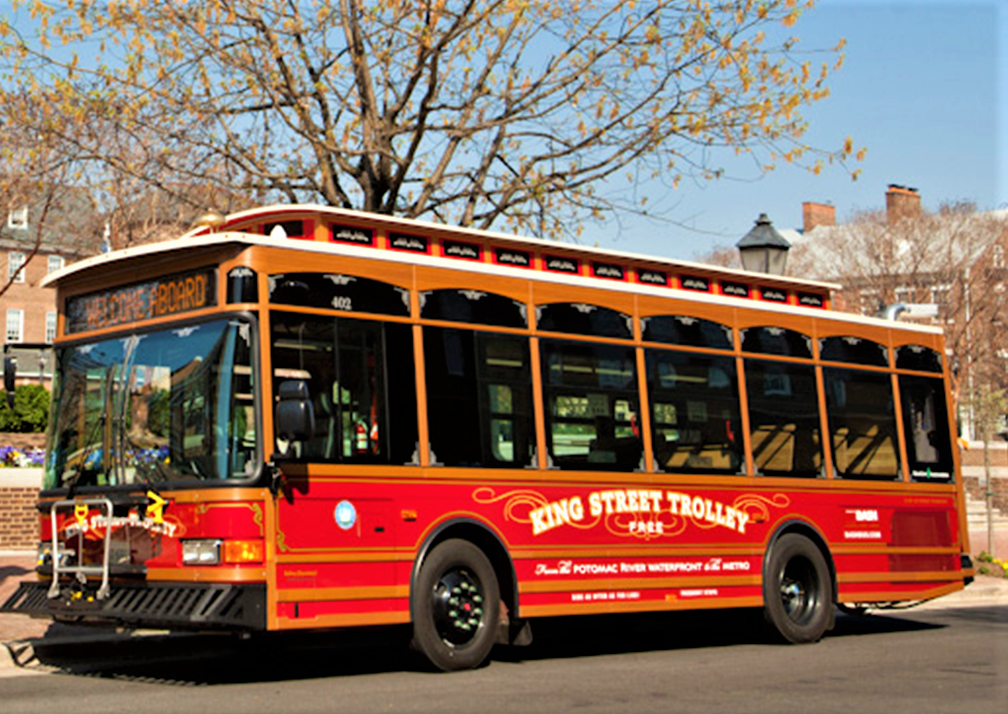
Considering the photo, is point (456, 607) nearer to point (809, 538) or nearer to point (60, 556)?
point (60, 556)

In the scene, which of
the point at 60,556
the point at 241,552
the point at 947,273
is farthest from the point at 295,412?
the point at 947,273

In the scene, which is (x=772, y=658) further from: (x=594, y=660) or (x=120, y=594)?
(x=120, y=594)

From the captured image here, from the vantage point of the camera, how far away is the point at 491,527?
11.7 m

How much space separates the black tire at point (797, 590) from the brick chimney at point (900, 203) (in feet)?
161

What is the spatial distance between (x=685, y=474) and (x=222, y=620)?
5307mm

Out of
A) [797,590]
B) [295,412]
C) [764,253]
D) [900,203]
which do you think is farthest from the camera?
[900,203]

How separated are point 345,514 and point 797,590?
19.9ft

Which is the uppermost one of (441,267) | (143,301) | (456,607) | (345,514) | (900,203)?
(900,203)

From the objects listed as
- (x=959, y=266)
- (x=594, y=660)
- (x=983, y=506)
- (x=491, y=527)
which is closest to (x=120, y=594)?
(x=491, y=527)

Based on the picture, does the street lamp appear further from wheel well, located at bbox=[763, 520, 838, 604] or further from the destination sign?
the destination sign

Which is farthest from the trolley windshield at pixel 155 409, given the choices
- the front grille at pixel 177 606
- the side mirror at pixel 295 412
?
the front grille at pixel 177 606

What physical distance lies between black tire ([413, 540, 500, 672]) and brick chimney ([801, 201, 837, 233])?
80282 mm

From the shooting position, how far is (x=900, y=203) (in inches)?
2584

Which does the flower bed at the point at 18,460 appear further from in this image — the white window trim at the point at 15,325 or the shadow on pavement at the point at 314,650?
the white window trim at the point at 15,325
